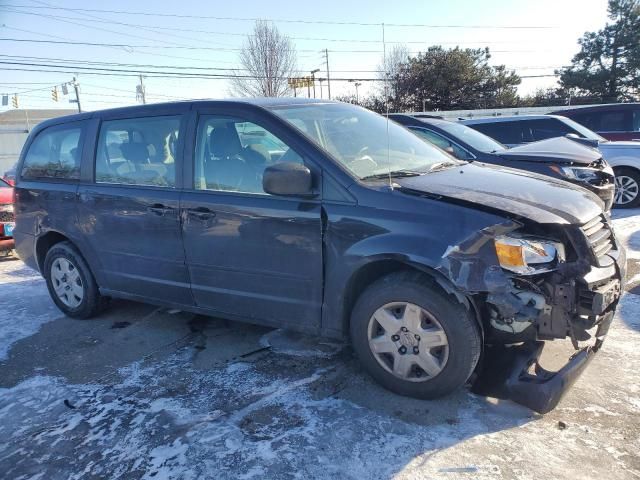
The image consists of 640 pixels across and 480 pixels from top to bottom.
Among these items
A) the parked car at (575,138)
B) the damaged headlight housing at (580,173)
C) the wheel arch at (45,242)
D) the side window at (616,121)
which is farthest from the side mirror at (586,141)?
the wheel arch at (45,242)

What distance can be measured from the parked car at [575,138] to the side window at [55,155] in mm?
7488

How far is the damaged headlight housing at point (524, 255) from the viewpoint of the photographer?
2.65 meters

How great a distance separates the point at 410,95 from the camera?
3691cm

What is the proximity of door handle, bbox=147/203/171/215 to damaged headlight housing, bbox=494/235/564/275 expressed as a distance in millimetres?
2374

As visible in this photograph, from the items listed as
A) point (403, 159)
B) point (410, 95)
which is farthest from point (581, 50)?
point (403, 159)

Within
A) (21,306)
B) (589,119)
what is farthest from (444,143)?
(589,119)

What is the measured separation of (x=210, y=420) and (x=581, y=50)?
47.9 metres

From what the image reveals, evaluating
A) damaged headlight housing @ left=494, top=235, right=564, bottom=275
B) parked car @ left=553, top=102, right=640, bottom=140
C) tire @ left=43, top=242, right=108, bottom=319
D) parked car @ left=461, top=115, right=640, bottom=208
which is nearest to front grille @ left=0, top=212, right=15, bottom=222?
tire @ left=43, top=242, right=108, bottom=319

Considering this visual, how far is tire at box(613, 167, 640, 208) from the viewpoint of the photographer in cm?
905

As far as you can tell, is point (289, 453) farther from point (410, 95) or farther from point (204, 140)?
point (410, 95)

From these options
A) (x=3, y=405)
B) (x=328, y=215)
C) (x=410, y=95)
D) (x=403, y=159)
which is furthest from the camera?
(x=410, y=95)

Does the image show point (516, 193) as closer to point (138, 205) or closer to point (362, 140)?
point (362, 140)

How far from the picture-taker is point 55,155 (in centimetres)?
469

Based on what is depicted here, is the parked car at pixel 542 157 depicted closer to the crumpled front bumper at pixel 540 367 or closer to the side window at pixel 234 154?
the side window at pixel 234 154
